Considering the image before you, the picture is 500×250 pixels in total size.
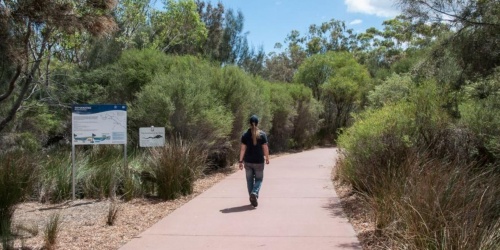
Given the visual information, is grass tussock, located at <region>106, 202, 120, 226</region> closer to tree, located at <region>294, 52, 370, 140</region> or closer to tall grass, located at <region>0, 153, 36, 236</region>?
tall grass, located at <region>0, 153, 36, 236</region>

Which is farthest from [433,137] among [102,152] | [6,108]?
[6,108]

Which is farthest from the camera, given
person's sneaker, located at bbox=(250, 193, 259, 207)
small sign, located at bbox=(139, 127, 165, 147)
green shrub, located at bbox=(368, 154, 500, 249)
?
small sign, located at bbox=(139, 127, 165, 147)

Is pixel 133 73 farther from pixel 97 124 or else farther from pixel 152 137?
pixel 97 124

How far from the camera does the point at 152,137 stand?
468 inches

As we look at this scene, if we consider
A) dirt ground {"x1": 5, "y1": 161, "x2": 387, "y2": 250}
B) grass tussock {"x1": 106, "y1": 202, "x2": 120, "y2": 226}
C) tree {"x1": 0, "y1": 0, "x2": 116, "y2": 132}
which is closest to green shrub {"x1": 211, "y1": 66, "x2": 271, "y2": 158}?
dirt ground {"x1": 5, "y1": 161, "x2": 387, "y2": 250}

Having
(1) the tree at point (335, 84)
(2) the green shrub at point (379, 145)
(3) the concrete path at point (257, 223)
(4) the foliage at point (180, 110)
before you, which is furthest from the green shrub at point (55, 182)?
(1) the tree at point (335, 84)

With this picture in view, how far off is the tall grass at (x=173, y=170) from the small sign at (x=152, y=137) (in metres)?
0.46

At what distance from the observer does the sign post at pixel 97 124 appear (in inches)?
420

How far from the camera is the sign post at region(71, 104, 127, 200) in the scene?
10680 mm

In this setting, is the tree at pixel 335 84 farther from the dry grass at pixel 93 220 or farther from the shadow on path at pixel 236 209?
the shadow on path at pixel 236 209

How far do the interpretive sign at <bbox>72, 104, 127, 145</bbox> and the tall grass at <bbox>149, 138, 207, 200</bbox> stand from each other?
948 millimetres

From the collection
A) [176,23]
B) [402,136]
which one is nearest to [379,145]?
[402,136]

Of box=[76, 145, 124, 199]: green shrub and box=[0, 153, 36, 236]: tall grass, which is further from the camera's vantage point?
box=[76, 145, 124, 199]: green shrub

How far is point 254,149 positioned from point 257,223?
209cm
